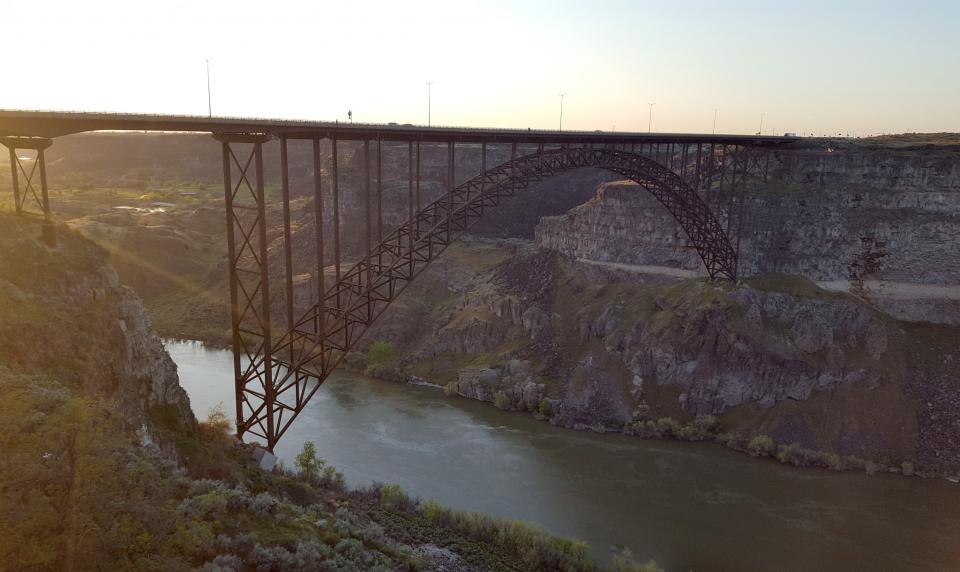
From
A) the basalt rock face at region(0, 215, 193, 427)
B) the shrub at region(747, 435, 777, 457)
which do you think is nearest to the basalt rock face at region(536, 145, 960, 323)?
the shrub at region(747, 435, 777, 457)

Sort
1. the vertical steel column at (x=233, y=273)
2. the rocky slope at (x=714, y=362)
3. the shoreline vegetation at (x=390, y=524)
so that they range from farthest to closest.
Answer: the rocky slope at (x=714, y=362) < the vertical steel column at (x=233, y=273) < the shoreline vegetation at (x=390, y=524)

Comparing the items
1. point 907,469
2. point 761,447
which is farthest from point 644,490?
point 907,469

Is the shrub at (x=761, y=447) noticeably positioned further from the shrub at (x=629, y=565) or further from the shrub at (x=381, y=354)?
the shrub at (x=381, y=354)

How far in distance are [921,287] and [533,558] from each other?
30.9 m

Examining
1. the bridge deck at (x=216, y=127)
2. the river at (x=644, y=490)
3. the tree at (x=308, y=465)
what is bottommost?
the river at (x=644, y=490)

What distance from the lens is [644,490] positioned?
29312 millimetres

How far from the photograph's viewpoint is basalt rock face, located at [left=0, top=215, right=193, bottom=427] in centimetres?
1371

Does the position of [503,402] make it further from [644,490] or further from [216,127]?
[216,127]

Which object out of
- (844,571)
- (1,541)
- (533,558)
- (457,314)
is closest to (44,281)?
(1,541)

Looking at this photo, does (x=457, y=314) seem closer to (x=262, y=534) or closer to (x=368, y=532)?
(x=368, y=532)

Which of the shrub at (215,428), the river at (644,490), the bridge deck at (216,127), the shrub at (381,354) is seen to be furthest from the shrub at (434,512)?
the shrub at (381,354)

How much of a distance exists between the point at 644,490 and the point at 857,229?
23059 mm

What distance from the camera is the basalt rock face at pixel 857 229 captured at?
37969 millimetres

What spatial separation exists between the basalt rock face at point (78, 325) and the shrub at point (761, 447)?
2732cm
